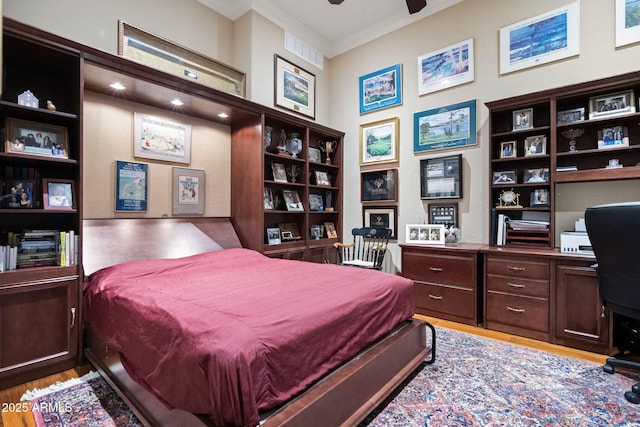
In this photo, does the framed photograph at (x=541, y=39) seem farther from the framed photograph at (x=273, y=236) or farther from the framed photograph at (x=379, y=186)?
the framed photograph at (x=273, y=236)

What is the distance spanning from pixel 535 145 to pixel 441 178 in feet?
3.16

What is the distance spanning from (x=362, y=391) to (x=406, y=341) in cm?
56

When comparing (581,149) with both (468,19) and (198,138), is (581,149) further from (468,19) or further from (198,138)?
(198,138)

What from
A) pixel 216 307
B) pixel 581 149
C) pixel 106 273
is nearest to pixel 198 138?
pixel 106 273

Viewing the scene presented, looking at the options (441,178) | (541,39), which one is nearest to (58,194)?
(441,178)

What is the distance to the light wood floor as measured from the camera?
5.85 ft

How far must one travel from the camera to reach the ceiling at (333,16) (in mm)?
3873

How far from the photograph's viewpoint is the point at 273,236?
→ 390 cm

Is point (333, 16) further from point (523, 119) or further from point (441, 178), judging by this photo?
point (523, 119)

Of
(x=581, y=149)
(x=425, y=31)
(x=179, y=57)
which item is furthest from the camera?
(x=425, y=31)

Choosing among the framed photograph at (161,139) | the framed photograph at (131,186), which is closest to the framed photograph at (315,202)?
the framed photograph at (161,139)

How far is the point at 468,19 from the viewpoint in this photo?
3.68 metres

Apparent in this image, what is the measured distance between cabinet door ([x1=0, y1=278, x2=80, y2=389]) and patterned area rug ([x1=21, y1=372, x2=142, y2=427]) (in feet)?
0.69

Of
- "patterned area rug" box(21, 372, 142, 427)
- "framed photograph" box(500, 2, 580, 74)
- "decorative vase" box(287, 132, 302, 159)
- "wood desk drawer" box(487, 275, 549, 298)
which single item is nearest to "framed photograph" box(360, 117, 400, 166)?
"decorative vase" box(287, 132, 302, 159)
